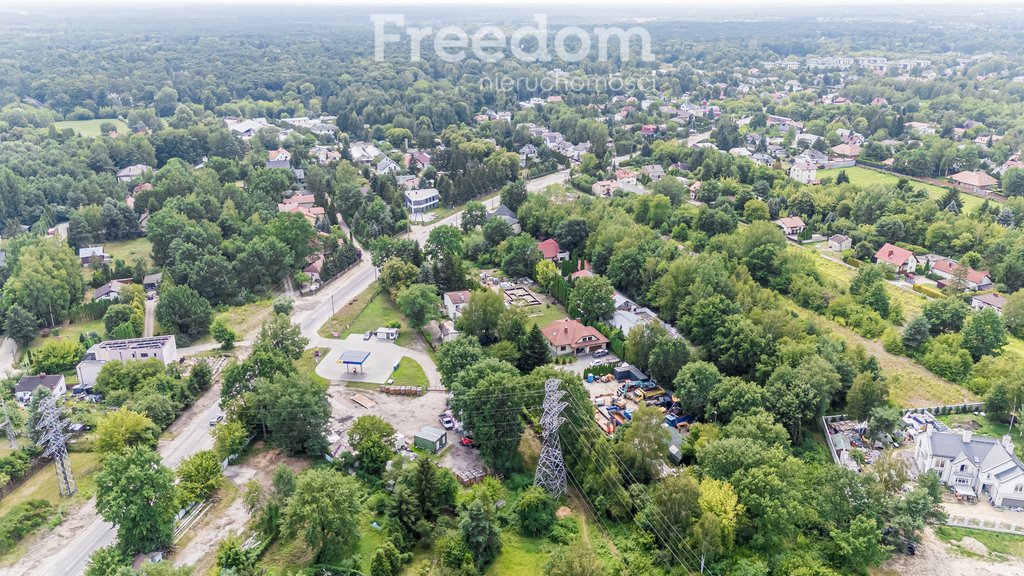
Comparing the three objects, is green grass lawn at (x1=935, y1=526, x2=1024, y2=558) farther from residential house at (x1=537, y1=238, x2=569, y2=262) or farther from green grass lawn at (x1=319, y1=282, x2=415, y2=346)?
residential house at (x1=537, y1=238, x2=569, y2=262)

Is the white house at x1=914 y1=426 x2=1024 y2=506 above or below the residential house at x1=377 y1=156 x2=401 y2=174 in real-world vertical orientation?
below

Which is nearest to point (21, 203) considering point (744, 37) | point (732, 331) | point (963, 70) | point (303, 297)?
point (303, 297)

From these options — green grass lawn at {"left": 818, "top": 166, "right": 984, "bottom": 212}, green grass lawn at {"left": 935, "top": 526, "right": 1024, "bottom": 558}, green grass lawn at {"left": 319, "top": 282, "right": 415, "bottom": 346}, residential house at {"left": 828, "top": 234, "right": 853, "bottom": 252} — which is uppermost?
green grass lawn at {"left": 818, "top": 166, "right": 984, "bottom": 212}

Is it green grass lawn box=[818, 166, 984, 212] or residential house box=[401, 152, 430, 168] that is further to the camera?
residential house box=[401, 152, 430, 168]

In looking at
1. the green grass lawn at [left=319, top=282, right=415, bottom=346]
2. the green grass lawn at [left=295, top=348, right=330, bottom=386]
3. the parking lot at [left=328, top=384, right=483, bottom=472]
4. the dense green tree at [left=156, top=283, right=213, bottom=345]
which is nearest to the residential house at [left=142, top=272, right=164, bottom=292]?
the dense green tree at [left=156, top=283, right=213, bottom=345]

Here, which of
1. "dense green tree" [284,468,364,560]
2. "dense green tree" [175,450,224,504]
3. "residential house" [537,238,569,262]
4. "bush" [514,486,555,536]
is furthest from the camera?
"residential house" [537,238,569,262]

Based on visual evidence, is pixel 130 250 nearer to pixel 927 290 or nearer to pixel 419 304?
pixel 419 304

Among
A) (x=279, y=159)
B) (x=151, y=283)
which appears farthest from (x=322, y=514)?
(x=279, y=159)
